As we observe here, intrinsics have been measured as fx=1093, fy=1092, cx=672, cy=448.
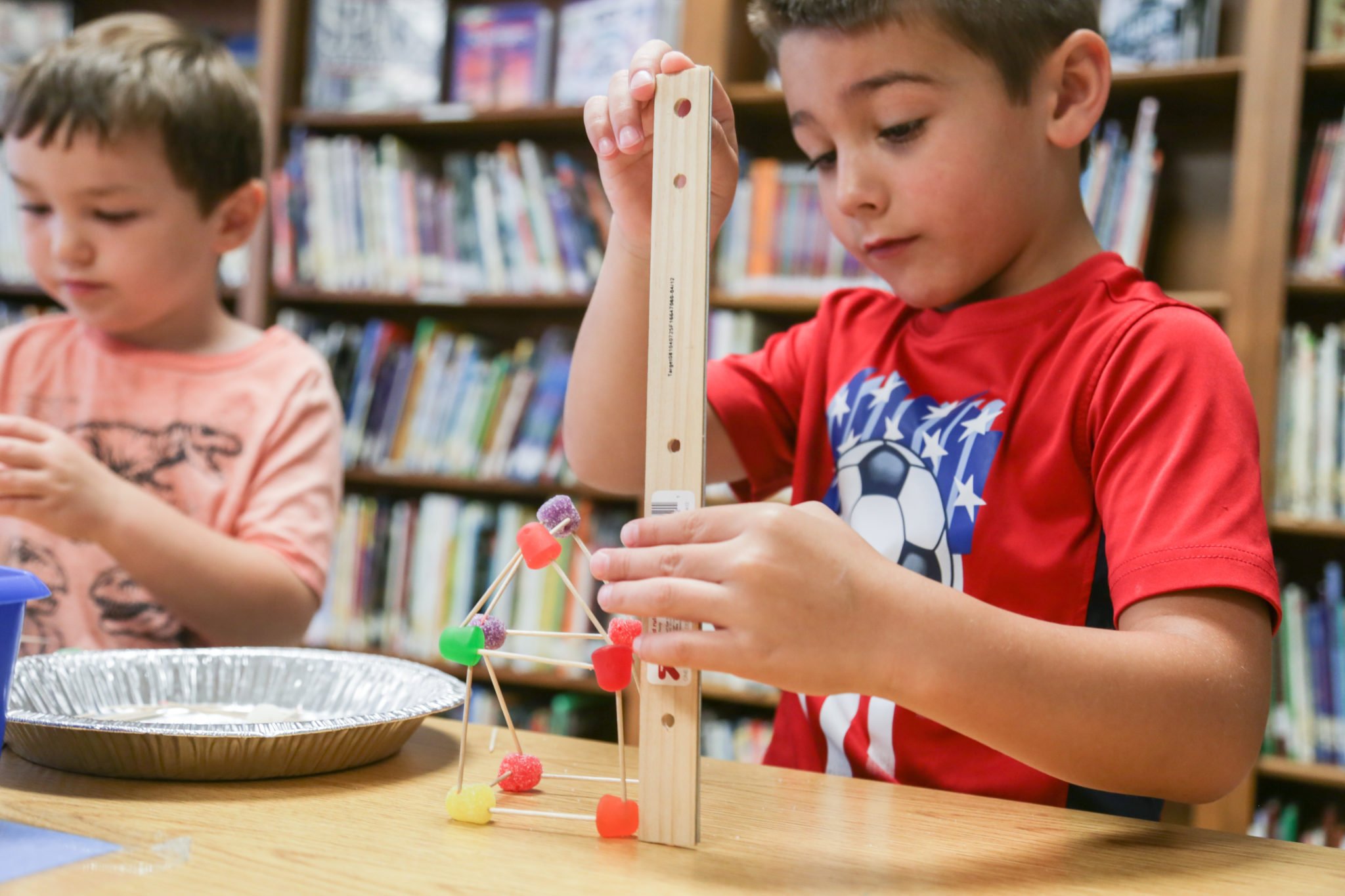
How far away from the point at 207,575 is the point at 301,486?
0.19m

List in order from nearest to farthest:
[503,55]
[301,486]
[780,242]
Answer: [301,486], [780,242], [503,55]

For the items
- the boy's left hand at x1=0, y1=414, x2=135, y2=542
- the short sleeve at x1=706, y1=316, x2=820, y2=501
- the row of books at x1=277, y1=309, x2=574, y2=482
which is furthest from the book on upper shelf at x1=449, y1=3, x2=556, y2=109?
the boy's left hand at x1=0, y1=414, x2=135, y2=542

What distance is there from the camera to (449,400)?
7.80ft

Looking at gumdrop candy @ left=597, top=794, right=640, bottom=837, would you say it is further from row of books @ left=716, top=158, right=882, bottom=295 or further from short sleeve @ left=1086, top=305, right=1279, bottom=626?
row of books @ left=716, top=158, right=882, bottom=295

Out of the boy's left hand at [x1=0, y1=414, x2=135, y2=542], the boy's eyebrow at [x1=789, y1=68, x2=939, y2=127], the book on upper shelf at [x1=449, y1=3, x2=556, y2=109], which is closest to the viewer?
the boy's eyebrow at [x1=789, y1=68, x2=939, y2=127]

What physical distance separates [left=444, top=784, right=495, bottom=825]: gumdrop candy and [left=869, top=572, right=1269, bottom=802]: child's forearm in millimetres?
217

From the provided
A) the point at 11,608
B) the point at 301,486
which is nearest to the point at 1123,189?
the point at 301,486

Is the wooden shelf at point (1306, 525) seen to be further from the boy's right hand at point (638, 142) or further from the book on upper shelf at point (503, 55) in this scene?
the book on upper shelf at point (503, 55)

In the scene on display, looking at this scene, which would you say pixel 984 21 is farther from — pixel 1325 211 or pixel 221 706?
pixel 1325 211

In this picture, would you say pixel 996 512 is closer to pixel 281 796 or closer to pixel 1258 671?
pixel 1258 671

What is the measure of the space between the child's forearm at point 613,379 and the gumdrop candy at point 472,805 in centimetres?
36

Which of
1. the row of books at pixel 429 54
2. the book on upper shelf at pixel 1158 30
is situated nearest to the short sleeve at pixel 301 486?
the row of books at pixel 429 54

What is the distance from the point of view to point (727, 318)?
213 cm

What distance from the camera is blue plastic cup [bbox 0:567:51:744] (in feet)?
1.71
